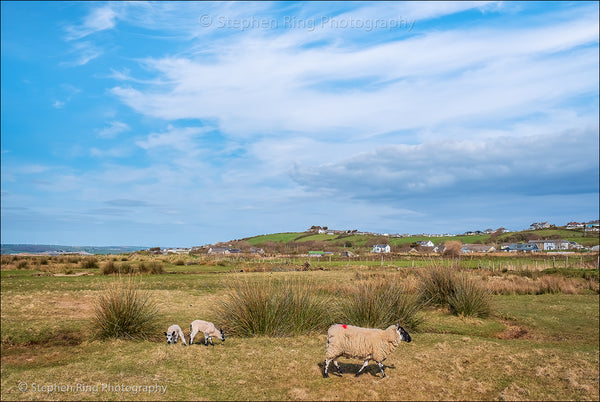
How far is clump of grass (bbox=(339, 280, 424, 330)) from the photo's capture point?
39.9 feet

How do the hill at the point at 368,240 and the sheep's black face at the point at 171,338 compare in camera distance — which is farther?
the hill at the point at 368,240

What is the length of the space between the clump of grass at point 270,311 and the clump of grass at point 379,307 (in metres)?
0.83

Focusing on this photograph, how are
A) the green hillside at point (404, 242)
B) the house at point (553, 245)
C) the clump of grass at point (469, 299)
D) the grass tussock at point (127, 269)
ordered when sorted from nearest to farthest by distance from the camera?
the clump of grass at point (469, 299) → the grass tussock at point (127, 269) → the house at point (553, 245) → the green hillside at point (404, 242)

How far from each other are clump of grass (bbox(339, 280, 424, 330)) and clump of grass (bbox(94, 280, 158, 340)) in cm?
571

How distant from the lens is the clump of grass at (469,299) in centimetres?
1579

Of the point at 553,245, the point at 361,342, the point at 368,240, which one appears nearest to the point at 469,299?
the point at 361,342

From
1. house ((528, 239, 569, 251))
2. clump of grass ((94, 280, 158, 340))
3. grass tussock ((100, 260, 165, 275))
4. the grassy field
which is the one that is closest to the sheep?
the grassy field

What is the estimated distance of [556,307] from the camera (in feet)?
64.6

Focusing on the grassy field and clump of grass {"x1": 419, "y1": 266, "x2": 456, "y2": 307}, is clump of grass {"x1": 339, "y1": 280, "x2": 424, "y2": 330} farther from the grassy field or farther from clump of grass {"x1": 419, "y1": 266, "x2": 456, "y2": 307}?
clump of grass {"x1": 419, "y1": 266, "x2": 456, "y2": 307}

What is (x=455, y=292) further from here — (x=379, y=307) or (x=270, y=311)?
(x=270, y=311)

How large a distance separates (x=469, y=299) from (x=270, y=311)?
8.37 metres

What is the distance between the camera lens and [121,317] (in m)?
11.3

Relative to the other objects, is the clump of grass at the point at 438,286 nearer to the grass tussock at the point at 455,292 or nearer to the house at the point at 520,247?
the grass tussock at the point at 455,292

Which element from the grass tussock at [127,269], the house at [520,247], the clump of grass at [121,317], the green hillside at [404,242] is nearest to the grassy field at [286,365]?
the clump of grass at [121,317]
